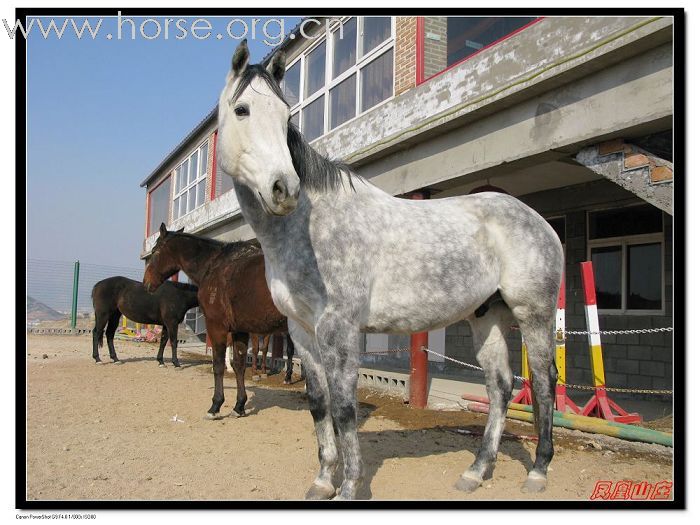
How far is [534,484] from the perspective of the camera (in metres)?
3.25

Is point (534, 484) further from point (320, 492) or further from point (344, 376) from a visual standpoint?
point (344, 376)

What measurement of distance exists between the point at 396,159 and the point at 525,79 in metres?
2.26

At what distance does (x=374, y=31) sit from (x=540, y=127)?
4.08 metres

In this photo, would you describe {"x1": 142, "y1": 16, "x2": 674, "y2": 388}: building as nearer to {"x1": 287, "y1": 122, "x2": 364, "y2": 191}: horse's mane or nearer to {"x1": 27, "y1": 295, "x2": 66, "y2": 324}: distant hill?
{"x1": 287, "y1": 122, "x2": 364, "y2": 191}: horse's mane

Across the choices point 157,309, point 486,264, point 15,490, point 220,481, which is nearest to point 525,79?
point 486,264

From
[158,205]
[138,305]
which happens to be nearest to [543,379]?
[138,305]

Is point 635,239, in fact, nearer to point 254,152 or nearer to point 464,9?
point 464,9

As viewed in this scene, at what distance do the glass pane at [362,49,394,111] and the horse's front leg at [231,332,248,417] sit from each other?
4.02 m

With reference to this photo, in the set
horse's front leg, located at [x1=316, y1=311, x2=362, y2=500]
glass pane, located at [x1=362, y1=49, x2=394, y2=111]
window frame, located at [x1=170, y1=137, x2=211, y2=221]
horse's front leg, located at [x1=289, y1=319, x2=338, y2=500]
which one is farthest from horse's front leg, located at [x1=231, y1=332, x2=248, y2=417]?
window frame, located at [x1=170, y1=137, x2=211, y2=221]

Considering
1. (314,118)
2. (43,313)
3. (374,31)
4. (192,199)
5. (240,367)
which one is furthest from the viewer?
(43,313)

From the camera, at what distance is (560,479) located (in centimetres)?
356

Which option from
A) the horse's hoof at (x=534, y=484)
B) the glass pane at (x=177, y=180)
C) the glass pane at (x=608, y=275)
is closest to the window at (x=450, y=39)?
the glass pane at (x=608, y=275)

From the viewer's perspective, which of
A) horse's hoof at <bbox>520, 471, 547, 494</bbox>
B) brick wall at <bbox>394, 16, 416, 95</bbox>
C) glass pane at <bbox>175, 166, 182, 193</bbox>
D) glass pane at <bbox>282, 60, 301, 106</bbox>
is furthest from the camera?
glass pane at <bbox>175, 166, 182, 193</bbox>

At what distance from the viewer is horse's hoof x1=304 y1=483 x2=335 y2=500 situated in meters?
2.97
